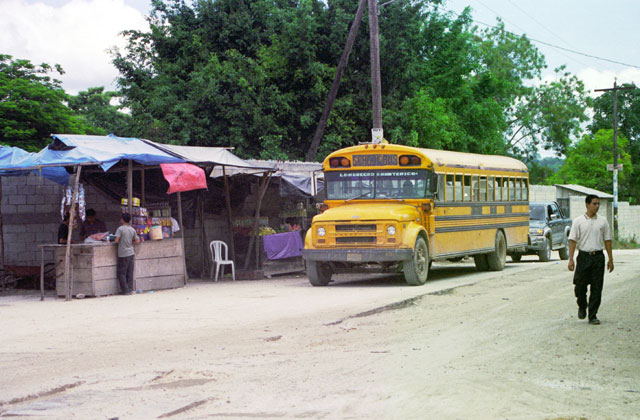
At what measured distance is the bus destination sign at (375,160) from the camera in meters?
17.8

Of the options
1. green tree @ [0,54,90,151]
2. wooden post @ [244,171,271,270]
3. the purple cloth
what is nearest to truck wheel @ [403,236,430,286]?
the purple cloth

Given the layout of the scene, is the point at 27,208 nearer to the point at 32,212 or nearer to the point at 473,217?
the point at 32,212

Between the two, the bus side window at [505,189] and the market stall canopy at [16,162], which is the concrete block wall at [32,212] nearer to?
the market stall canopy at [16,162]

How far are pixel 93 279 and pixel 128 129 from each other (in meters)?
18.5

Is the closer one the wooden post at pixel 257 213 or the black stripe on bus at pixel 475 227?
the black stripe on bus at pixel 475 227

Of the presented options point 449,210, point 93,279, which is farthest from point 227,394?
point 449,210

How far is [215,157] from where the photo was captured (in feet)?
62.2

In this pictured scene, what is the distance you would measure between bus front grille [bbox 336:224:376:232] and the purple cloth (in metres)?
3.99

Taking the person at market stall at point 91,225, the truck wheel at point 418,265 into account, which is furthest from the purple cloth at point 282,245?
the truck wheel at point 418,265

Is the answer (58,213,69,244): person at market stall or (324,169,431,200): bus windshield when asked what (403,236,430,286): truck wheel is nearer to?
(324,169,431,200): bus windshield

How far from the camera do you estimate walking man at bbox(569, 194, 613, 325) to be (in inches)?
438

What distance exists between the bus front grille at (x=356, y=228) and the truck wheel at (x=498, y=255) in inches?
246

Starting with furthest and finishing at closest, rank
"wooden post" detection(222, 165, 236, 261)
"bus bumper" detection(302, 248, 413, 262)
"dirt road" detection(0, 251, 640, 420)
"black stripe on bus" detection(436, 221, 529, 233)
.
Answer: "wooden post" detection(222, 165, 236, 261)
"black stripe on bus" detection(436, 221, 529, 233)
"bus bumper" detection(302, 248, 413, 262)
"dirt road" detection(0, 251, 640, 420)

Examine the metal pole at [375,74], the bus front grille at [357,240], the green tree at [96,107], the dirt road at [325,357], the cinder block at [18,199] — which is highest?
the green tree at [96,107]
